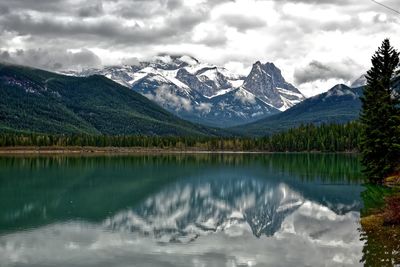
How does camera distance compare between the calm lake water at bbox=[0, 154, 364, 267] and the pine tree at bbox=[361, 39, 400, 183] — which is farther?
the pine tree at bbox=[361, 39, 400, 183]

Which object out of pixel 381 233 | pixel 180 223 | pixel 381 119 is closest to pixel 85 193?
pixel 180 223

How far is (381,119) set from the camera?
262 feet

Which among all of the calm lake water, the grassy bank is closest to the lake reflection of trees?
the calm lake water

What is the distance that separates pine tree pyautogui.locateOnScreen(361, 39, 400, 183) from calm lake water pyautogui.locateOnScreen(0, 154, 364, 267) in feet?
20.9

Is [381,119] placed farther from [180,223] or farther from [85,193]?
[85,193]

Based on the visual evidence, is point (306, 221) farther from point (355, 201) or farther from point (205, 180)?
point (205, 180)

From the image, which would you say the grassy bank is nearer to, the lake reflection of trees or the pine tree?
the lake reflection of trees

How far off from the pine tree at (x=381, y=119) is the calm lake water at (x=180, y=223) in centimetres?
638

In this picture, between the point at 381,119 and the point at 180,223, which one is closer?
the point at 180,223

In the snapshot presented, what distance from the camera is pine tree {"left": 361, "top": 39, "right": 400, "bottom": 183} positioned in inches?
3061

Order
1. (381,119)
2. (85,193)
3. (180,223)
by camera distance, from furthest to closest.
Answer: (85,193), (381,119), (180,223)

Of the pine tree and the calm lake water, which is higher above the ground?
the pine tree

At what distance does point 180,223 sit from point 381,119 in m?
41.0

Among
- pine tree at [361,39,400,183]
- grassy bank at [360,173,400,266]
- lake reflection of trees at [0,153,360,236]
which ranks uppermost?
pine tree at [361,39,400,183]
